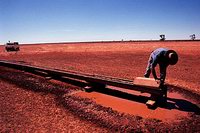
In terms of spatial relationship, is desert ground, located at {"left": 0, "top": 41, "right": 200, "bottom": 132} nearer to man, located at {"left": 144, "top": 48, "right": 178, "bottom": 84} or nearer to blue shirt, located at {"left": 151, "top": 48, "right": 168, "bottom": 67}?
man, located at {"left": 144, "top": 48, "right": 178, "bottom": 84}

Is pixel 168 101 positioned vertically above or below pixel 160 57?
below

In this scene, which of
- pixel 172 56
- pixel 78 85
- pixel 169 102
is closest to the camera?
pixel 172 56

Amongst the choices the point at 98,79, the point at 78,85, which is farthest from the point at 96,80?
the point at 78,85

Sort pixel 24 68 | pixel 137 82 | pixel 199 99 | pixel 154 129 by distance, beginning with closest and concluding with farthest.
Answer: pixel 154 129 < pixel 137 82 < pixel 199 99 < pixel 24 68

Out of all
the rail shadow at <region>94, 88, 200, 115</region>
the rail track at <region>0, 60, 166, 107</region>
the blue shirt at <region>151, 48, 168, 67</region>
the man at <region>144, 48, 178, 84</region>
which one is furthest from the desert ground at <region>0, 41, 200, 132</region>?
the blue shirt at <region>151, 48, 168, 67</region>

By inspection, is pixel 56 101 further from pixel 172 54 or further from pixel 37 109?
pixel 172 54

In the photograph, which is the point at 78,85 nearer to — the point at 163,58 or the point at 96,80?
the point at 96,80

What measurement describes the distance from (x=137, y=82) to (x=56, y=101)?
2.45 meters

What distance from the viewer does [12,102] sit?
721cm

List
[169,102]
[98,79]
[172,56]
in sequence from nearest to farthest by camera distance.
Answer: [172,56], [169,102], [98,79]

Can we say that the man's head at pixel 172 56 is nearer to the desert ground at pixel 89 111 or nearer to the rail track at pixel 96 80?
the rail track at pixel 96 80

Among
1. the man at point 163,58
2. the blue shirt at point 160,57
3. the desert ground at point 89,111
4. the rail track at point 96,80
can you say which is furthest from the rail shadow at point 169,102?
the blue shirt at point 160,57

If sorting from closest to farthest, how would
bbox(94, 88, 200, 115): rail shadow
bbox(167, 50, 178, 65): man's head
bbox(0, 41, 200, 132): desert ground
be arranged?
bbox(0, 41, 200, 132): desert ground → bbox(167, 50, 178, 65): man's head → bbox(94, 88, 200, 115): rail shadow

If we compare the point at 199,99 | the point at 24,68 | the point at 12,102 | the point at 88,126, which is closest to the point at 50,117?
the point at 88,126
